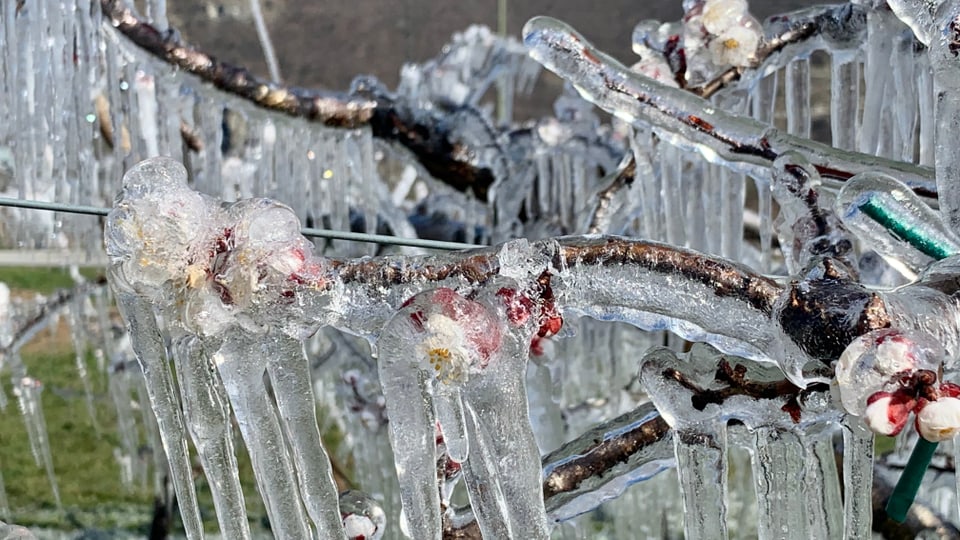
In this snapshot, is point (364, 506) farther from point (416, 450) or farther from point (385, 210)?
point (385, 210)

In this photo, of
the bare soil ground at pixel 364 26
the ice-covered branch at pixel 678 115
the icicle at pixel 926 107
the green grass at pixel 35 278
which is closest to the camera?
the ice-covered branch at pixel 678 115

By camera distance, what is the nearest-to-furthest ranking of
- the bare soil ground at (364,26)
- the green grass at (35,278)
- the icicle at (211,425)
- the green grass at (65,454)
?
the icicle at (211,425) < the green grass at (65,454) < the green grass at (35,278) < the bare soil ground at (364,26)

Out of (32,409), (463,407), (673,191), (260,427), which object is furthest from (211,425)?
(32,409)

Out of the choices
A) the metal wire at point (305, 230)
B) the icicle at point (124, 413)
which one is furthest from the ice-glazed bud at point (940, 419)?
the icicle at point (124, 413)

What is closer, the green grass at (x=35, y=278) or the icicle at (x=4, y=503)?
the icicle at (x=4, y=503)

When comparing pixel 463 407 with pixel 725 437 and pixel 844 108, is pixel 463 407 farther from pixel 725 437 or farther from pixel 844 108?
pixel 844 108

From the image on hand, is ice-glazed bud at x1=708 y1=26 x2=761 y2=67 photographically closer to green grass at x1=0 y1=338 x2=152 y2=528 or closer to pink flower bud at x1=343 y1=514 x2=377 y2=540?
pink flower bud at x1=343 y1=514 x2=377 y2=540

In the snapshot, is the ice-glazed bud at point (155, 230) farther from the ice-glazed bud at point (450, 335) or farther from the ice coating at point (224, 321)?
the ice-glazed bud at point (450, 335)

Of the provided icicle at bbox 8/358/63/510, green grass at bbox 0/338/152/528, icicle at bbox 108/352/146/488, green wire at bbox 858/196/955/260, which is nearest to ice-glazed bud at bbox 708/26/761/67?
green wire at bbox 858/196/955/260
